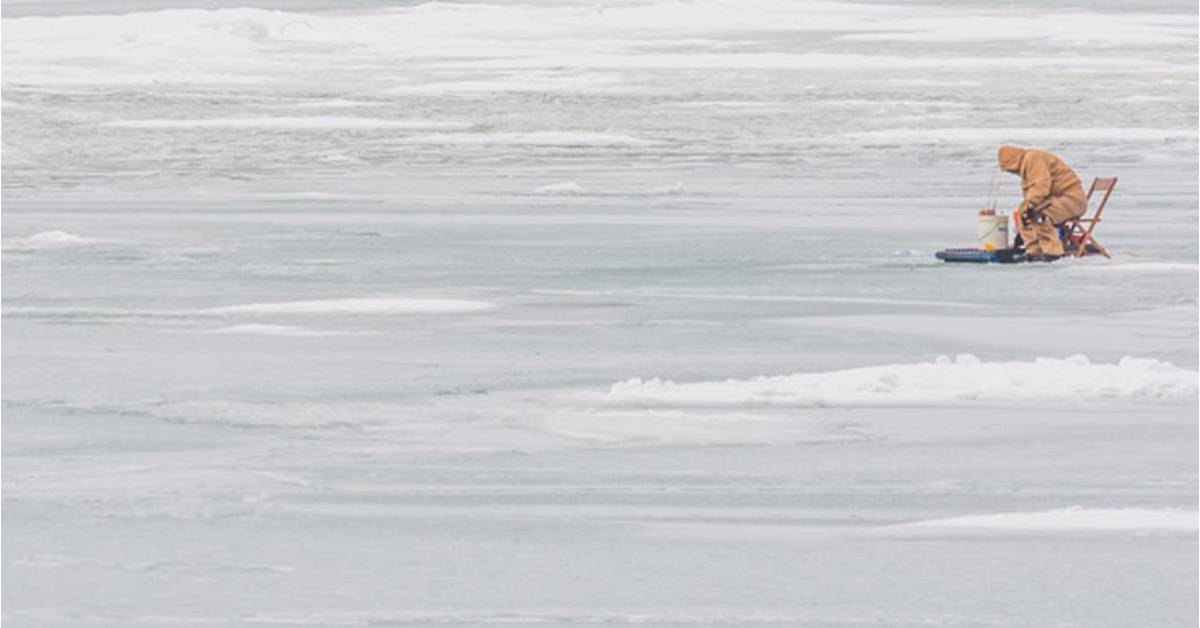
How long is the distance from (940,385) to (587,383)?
1.05m

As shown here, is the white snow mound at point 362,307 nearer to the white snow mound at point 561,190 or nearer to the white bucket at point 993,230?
the white bucket at point 993,230

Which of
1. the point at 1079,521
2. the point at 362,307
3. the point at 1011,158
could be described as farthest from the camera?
the point at 1011,158

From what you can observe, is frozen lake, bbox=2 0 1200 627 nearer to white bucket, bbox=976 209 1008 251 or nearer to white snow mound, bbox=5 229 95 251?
white snow mound, bbox=5 229 95 251

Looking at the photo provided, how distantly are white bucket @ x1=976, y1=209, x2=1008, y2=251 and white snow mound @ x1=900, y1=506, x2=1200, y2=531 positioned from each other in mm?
5968

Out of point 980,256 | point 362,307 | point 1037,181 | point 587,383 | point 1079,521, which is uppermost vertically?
point 1079,521

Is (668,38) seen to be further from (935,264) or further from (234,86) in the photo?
(935,264)

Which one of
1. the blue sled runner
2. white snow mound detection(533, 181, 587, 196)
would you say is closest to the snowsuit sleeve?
the blue sled runner

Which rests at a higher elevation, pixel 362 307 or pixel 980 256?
pixel 362 307

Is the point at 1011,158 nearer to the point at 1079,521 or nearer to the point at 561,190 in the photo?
the point at 561,190

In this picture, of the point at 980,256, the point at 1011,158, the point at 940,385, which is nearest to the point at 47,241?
the point at 980,256

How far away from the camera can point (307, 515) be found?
5.87 meters

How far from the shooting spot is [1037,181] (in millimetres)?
11891

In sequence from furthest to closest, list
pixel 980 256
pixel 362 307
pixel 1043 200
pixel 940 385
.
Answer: pixel 1043 200 → pixel 980 256 → pixel 362 307 → pixel 940 385

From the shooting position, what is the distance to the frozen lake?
5227 millimetres
